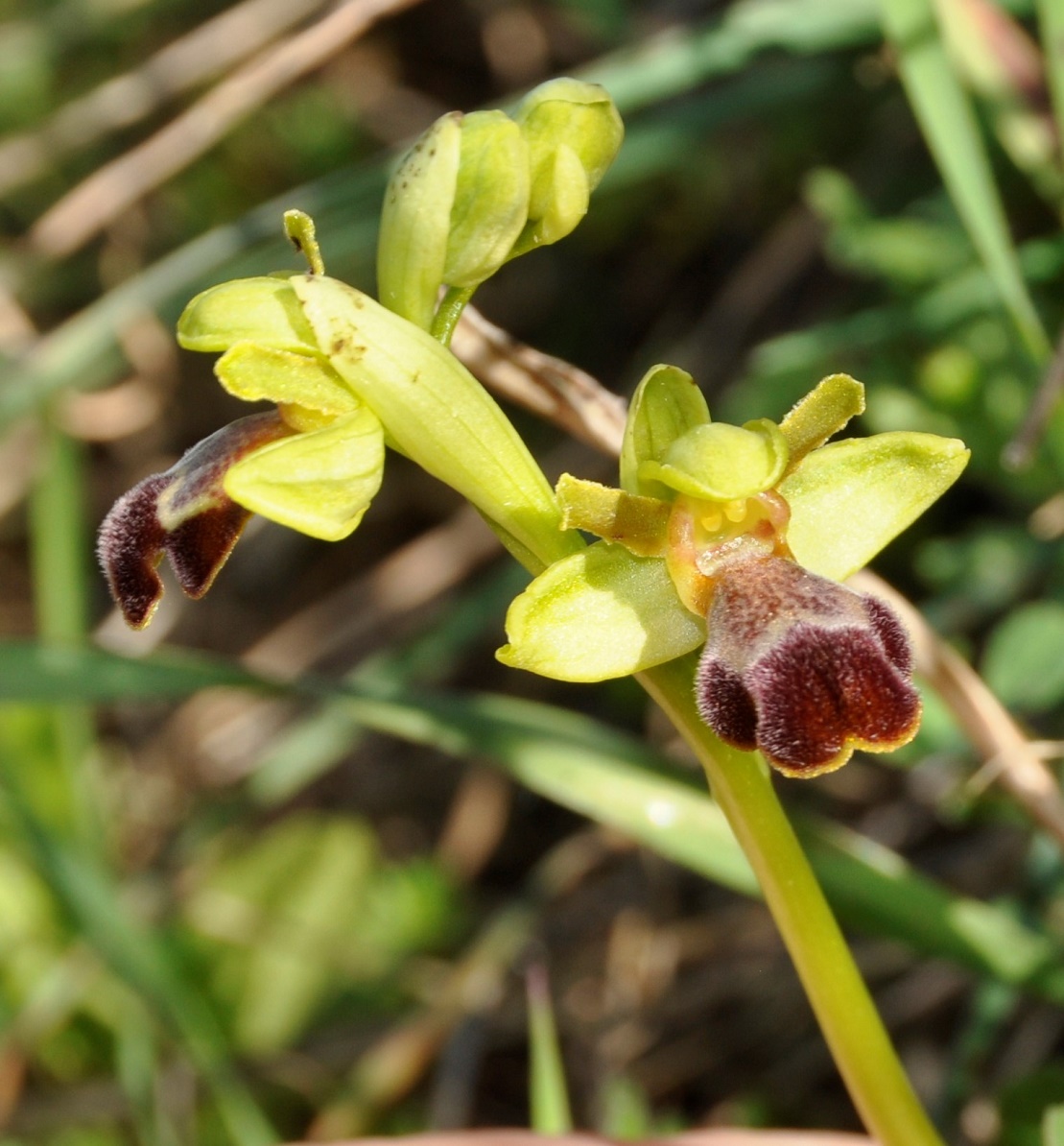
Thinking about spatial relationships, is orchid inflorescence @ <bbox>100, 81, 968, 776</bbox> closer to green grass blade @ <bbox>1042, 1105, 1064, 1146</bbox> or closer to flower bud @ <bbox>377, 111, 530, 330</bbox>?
flower bud @ <bbox>377, 111, 530, 330</bbox>

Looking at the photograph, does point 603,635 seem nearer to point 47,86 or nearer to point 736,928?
point 736,928

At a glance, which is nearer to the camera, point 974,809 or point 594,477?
point 974,809

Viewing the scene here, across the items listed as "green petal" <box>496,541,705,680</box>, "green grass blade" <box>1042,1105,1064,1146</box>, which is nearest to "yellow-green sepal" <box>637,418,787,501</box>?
"green petal" <box>496,541,705,680</box>

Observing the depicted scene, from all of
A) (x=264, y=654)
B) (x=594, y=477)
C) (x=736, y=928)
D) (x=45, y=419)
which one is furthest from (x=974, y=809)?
(x=264, y=654)

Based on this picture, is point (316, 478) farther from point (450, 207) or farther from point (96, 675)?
point (96, 675)

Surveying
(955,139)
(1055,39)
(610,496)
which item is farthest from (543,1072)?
(1055,39)

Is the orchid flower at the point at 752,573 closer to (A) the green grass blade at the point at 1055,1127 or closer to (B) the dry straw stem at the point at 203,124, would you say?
(A) the green grass blade at the point at 1055,1127

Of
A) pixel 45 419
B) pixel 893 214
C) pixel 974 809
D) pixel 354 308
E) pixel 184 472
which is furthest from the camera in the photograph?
pixel 893 214

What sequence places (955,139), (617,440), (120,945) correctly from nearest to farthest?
(617,440) → (955,139) → (120,945)

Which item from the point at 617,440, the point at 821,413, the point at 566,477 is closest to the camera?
the point at 566,477
